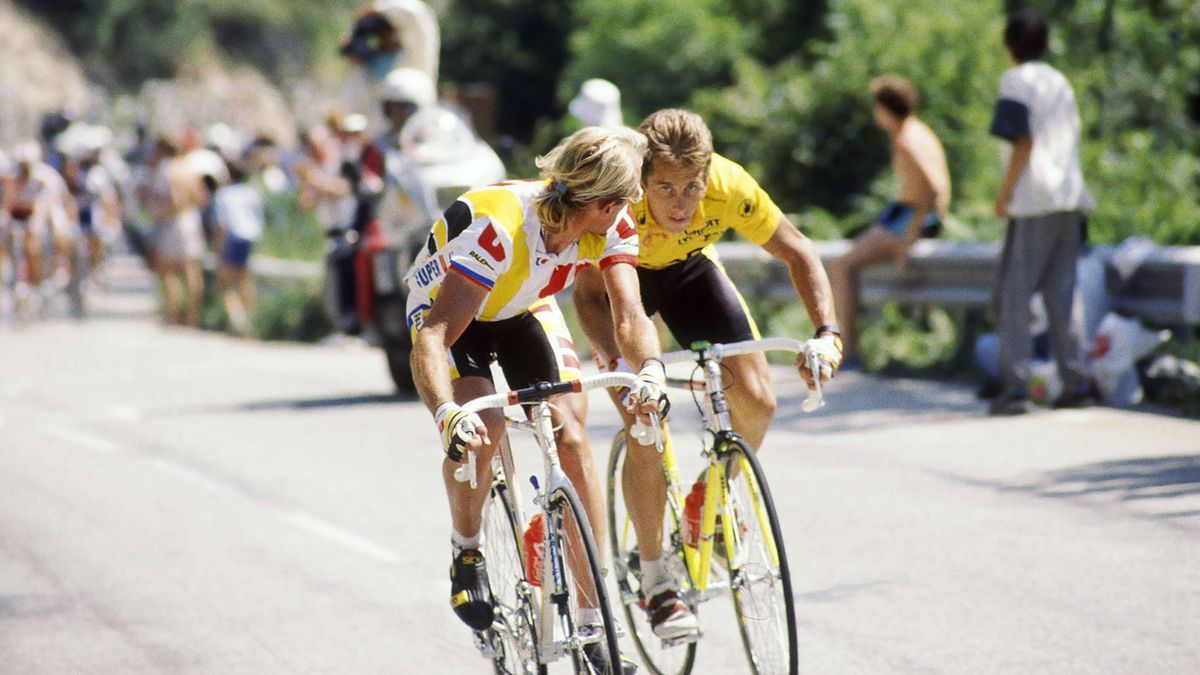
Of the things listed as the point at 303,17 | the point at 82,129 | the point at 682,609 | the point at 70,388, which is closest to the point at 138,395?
the point at 70,388

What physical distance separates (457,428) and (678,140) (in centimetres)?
131

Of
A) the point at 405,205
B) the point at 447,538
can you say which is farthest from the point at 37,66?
the point at 447,538

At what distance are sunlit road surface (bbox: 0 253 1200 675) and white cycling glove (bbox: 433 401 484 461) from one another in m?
1.56

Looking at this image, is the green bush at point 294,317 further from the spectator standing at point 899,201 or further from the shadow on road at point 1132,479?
the shadow on road at point 1132,479

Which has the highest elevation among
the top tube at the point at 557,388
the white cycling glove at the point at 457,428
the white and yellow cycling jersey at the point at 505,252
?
the white and yellow cycling jersey at the point at 505,252

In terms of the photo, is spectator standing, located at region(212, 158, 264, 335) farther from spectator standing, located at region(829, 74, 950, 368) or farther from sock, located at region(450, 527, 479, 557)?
sock, located at region(450, 527, 479, 557)

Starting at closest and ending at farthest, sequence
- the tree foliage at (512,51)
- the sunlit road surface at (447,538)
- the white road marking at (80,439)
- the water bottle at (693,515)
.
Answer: the water bottle at (693,515)
the sunlit road surface at (447,538)
the white road marking at (80,439)
the tree foliage at (512,51)

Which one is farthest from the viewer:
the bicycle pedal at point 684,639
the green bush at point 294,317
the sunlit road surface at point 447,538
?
the green bush at point 294,317

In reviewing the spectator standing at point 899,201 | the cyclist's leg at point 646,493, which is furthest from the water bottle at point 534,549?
the spectator standing at point 899,201

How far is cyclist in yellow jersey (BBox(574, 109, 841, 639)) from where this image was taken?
215 inches

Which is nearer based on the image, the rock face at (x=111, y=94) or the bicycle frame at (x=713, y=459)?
the bicycle frame at (x=713, y=459)

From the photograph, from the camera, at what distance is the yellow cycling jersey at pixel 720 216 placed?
5.79 meters

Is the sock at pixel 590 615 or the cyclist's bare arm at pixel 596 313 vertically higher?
the cyclist's bare arm at pixel 596 313

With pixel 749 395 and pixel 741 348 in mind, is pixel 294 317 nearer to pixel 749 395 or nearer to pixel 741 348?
pixel 749 395
